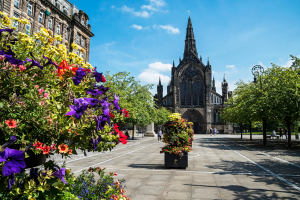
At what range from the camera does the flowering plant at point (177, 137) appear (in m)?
9.23

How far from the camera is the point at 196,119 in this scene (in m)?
65.6

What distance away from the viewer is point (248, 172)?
8727mm

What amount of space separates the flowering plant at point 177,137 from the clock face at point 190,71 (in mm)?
58743

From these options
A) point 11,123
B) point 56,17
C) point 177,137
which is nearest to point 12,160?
point 11,123

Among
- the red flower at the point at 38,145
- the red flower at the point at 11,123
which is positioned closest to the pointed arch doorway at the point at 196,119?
the red flower at the point at 38,145

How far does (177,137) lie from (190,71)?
5977cm

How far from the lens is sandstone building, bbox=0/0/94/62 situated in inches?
982

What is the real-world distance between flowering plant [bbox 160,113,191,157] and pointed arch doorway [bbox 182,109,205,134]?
55492 millimetres

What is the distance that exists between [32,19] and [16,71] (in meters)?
30.6

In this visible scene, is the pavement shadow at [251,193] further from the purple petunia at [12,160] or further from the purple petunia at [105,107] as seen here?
the purple petunia at [12,160]

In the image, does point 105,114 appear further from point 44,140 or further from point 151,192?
point 151,192

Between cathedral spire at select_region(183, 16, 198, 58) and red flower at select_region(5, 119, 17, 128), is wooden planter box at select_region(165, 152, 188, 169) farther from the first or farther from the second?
cathedral spire at select_region(183, 16, 198, 58)

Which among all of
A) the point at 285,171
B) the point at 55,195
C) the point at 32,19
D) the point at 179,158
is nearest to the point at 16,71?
the point at 55,195

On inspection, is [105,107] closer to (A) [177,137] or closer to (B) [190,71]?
(A) [177,137]
